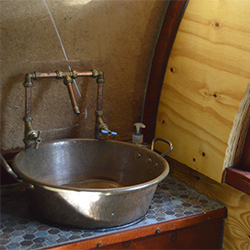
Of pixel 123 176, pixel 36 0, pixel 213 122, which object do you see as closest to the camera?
pixel 36 0

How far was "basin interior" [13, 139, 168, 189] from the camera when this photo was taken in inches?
52.8

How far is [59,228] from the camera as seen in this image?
1.08m

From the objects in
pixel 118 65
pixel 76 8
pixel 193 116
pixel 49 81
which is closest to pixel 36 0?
pixel 76 8

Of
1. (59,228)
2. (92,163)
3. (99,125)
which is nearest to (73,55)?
(99,125)

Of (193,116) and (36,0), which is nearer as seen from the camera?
(36,0)

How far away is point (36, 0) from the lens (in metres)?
1.22

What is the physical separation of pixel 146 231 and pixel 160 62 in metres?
0.78

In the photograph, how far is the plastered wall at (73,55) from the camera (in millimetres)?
1260

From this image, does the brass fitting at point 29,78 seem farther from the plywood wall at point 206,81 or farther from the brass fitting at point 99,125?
the plywood wall at point 206,81

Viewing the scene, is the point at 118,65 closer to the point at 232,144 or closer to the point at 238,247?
the point at 232,144

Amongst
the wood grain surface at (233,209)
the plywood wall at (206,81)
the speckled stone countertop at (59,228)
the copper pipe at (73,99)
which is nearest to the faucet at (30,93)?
the copper pipe at (73,99)

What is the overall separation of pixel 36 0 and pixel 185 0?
2.00 feet

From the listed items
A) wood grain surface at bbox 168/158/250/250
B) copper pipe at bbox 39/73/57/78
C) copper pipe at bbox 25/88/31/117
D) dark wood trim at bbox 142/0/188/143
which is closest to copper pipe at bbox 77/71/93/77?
copper pipe at bbox 39/73/57/78

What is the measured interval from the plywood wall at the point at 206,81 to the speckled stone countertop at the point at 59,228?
12 centimetres
